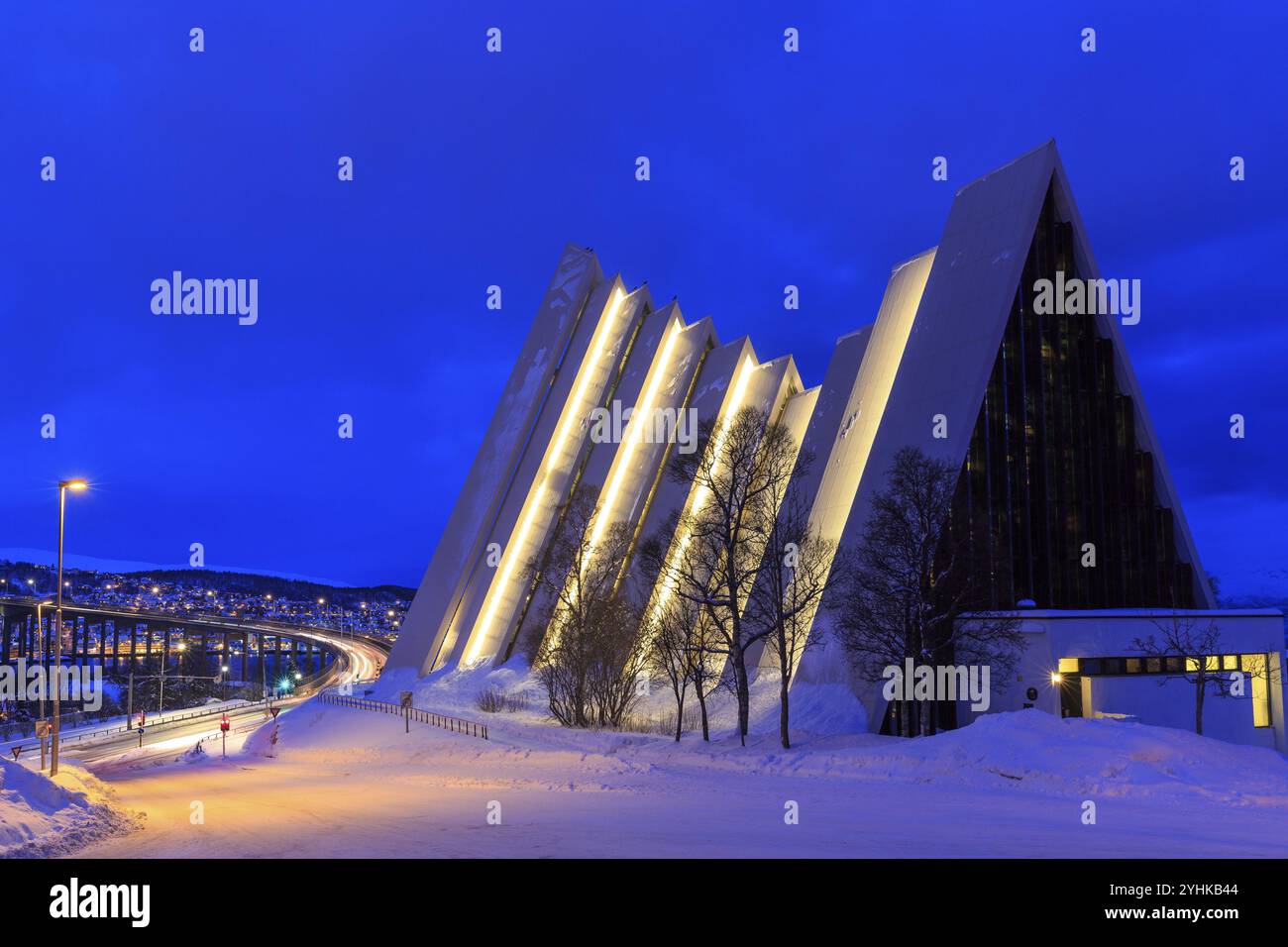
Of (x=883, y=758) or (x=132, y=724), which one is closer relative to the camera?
(x=883, y=758)

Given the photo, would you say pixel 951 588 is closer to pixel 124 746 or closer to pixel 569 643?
pixel 569 643

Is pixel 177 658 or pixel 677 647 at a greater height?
pixel 677 647

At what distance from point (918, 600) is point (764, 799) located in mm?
10817

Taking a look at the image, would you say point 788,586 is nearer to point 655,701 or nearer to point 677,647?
point 677,647

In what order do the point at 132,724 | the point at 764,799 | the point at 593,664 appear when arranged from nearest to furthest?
the point at 764,799 → the point at 593,664 → the point at 132,724

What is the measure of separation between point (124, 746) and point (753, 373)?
118 feet

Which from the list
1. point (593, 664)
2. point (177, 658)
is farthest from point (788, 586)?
point (177, 658)

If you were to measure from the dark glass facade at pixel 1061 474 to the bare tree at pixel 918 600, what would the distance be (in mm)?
2778

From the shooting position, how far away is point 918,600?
2584 centimetres

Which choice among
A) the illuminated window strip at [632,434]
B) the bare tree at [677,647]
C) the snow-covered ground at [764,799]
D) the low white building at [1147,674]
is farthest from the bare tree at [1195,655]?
the illuminated window strip at [632,434]

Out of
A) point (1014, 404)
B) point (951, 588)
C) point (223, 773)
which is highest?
point (1014, 404)

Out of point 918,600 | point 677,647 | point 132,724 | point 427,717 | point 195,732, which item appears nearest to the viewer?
point 918,600
